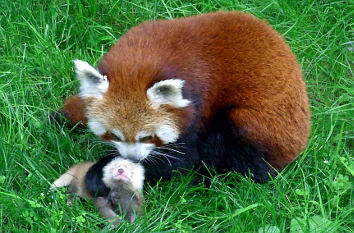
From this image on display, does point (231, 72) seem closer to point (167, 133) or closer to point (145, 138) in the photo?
point (167, 133)

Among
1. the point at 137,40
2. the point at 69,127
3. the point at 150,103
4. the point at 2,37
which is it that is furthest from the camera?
the point at 2,37

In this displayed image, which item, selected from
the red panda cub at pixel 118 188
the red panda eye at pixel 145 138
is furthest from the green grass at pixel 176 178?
the red panda eye at pixel 145 138

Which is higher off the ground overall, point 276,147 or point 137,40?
point 137,40

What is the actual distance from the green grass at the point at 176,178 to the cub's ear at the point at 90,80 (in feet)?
2.01

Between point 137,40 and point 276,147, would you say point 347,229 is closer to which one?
point 276,147

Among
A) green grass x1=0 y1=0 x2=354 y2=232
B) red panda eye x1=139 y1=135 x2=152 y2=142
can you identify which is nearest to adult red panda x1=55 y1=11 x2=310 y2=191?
red panda eye x1=139 y1=135 x2=152 y2=142

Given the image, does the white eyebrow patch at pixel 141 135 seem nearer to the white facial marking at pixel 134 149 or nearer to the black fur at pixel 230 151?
the white facial marking at pixel 134 149

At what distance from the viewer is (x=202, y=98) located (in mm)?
4020

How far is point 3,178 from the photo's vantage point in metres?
3.80

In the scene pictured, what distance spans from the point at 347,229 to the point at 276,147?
711mm

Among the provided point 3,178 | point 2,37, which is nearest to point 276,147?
point 3,178

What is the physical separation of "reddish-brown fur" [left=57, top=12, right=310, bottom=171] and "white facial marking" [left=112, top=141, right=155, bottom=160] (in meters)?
0.09

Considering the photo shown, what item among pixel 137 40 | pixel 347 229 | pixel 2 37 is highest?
pixel 137 40

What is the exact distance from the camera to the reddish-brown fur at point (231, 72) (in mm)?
3883
